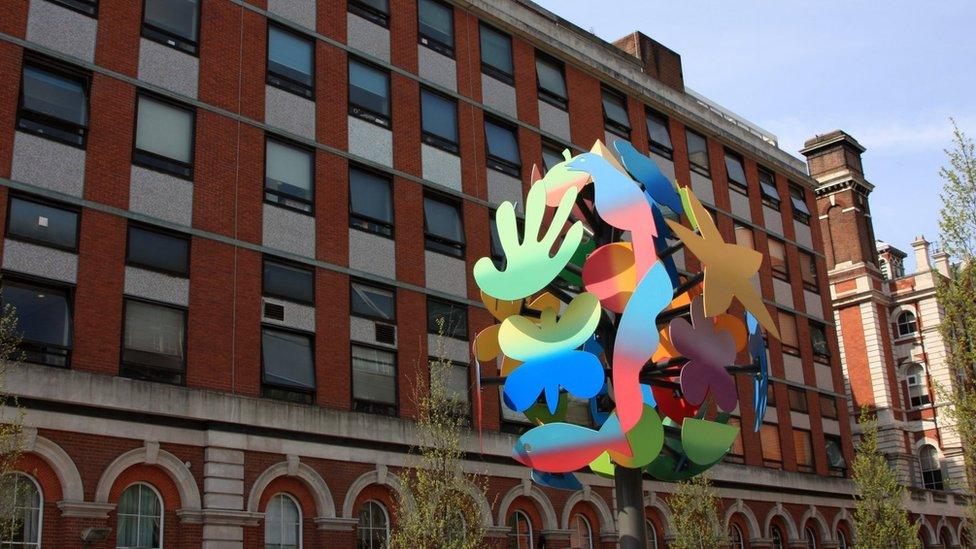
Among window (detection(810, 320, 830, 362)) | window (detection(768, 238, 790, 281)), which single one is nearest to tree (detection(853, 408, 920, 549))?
window (detection(810, 320, 830, 362))

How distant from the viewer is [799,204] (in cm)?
5097

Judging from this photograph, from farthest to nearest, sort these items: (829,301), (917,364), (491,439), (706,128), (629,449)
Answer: (917,364) < (829,301) < (706,128) < (491,439) < (629,449)

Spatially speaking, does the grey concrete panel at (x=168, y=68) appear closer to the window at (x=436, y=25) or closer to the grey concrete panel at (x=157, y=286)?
the grey concrete panel at (x=157, y=286)

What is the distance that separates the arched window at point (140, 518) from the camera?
23516 mm

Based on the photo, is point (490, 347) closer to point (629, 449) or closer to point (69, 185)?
point (629, 449)

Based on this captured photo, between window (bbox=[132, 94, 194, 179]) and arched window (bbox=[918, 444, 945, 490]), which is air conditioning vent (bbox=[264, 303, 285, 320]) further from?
arched window (bbox=[918, 444, 945, 490])

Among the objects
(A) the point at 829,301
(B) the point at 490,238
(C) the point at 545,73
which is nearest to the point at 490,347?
(B) the point at 490,238

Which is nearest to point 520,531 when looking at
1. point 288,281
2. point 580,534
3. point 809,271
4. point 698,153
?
point 580,534

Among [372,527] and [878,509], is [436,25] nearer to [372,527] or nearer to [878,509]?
[372,527]

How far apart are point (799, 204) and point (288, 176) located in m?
29.2

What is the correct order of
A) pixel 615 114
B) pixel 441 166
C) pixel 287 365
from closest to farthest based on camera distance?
pixel 287 365
pixel 441 166
pixel 615 114

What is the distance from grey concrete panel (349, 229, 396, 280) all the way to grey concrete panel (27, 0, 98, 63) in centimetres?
826

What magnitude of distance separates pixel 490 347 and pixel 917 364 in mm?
48796

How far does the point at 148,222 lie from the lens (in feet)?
84.6
